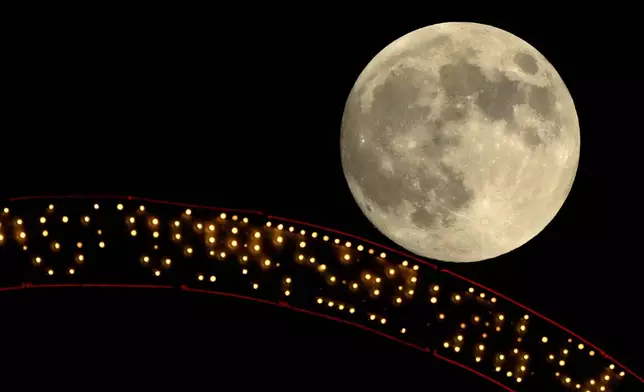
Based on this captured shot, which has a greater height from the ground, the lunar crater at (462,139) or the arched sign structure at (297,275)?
the lunar crater at (462,139)

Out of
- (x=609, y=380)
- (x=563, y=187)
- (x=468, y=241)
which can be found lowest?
(x=609, y=380)

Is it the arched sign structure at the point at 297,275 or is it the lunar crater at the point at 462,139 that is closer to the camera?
the lunar crater at the point at 462,139

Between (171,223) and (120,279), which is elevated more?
(171,223)

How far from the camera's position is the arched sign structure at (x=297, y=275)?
593cm

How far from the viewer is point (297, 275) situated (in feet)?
20.0

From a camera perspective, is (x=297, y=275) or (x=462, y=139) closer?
(x=462, y=139)

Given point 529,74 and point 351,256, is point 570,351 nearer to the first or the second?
point 351,256

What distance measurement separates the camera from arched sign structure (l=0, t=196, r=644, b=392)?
593cm

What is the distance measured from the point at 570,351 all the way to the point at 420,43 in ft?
9.83

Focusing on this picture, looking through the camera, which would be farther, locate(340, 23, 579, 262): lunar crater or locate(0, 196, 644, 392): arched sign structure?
locate(0, 196, 644, 392): arched sign structure

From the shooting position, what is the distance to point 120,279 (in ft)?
19.6

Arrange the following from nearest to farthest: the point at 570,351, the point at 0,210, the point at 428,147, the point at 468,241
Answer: the point at 428,147, the point at 468,241, the point at 0,210, the point at 570,351

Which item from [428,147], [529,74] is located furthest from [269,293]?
[529,74]

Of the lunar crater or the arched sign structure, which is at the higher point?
the lunar crater
